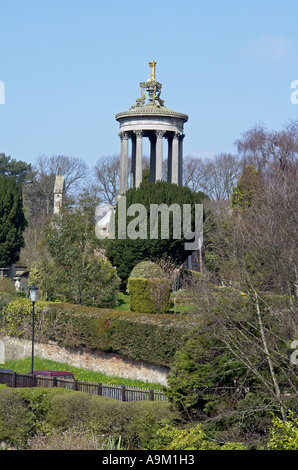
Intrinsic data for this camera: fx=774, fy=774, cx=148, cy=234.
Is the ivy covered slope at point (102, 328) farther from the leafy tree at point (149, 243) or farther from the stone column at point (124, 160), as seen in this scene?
the stone column at point (124, 160)

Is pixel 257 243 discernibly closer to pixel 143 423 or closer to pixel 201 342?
pixel 201 342

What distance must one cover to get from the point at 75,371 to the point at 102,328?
2.14 m

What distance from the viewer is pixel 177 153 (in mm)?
55219

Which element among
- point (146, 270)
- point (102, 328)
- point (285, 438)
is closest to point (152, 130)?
point (146, 270)

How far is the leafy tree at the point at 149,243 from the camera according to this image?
46.2m

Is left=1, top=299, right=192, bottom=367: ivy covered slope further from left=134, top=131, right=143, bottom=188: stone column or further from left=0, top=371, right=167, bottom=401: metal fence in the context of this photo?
left=134, top=131, right=143, bottom=188: stone column

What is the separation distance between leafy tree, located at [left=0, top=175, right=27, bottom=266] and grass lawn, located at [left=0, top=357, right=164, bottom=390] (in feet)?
46.1

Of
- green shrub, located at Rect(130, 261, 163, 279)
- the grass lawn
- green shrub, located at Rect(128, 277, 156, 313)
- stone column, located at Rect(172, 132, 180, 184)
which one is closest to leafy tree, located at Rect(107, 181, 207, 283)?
green shrub, located at Rect(130, 261, 163, 279)

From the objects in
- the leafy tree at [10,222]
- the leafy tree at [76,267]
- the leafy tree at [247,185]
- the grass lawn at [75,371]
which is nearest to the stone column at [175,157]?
the leafy tree at [247,185]

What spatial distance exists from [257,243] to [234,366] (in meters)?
5.15

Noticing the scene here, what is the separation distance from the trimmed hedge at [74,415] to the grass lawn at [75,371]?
24.5 ft

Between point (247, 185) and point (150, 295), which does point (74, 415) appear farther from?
point (247, 185)

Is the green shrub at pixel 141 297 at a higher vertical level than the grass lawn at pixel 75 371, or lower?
higher
